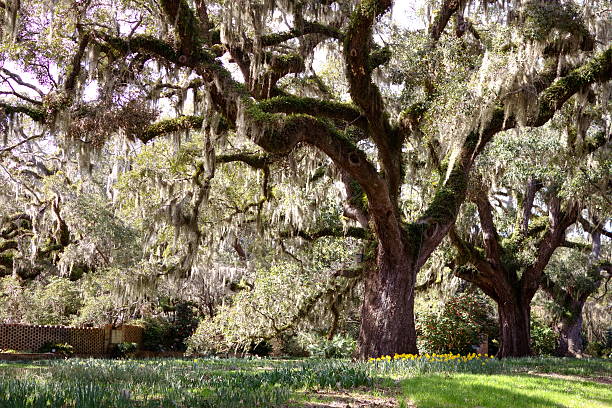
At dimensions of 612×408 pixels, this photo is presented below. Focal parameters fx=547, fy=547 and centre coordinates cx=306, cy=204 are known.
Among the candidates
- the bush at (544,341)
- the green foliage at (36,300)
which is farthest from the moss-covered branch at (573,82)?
the green foliage at (36,300)

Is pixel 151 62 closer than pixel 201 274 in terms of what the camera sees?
Yes

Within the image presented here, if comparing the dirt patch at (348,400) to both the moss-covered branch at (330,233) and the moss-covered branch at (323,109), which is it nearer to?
the moss-covered branch at (323,109)

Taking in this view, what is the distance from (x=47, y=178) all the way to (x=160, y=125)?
669 centimetres

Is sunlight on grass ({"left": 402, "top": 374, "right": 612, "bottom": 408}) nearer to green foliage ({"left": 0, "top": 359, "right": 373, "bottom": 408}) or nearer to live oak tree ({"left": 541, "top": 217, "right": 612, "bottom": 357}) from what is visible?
green foliage ({"left": 0, "top": 359, "right": 373, "bottom": 408})

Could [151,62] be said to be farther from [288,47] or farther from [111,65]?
[288,47]

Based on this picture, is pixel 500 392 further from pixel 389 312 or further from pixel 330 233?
pixel 330 233

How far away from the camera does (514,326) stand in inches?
570

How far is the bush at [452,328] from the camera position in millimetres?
16922

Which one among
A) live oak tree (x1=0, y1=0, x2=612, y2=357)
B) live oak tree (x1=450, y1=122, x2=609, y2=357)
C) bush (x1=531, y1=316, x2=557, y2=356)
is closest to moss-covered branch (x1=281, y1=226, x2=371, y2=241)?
live oak tree (x1=0, y1=0, x2=612, y2=357)

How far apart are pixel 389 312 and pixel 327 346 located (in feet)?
24.8

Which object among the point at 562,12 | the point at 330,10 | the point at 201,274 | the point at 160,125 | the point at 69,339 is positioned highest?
the point at 330,10

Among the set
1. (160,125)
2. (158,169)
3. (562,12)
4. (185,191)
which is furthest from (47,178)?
(562,12)

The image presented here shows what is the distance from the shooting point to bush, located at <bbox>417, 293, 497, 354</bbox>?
666 inches

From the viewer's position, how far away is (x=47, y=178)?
49.8 feet
